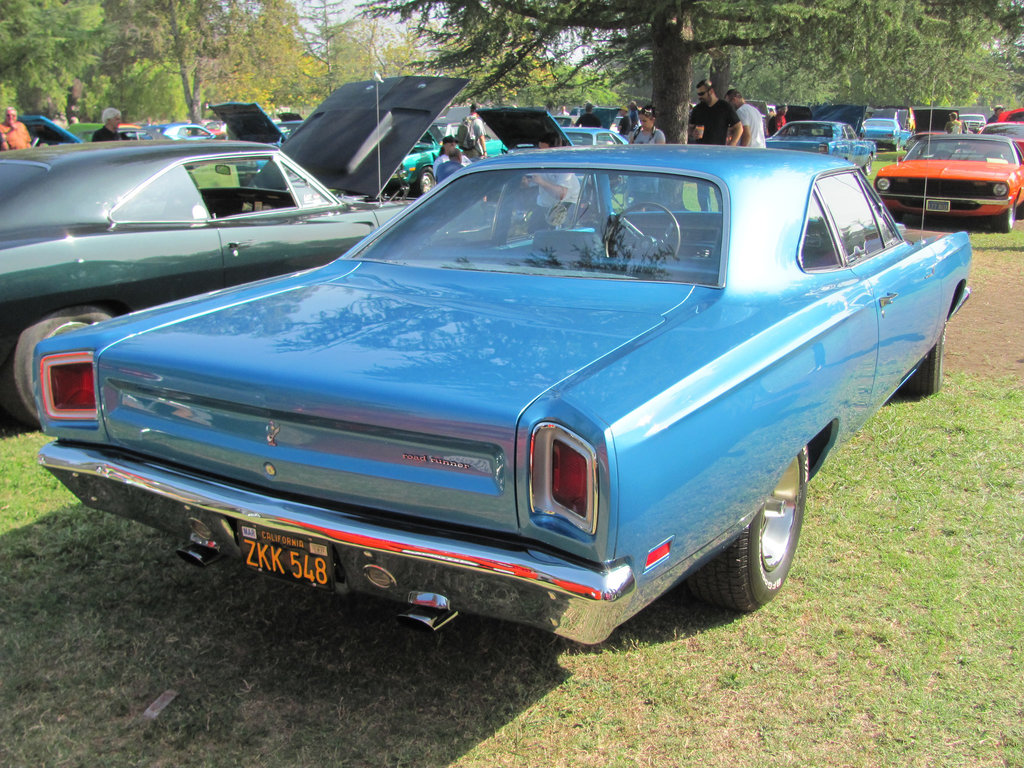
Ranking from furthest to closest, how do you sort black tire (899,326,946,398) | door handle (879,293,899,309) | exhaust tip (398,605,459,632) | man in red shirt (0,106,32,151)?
man in red shirt (0,106,32,151) → black tire (899,326,946,398) → door handle (879,293,899,309) → exhaust tip (398,605,459,632)

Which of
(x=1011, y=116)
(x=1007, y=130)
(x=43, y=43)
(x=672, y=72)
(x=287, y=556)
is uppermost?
(x=43, y=43)

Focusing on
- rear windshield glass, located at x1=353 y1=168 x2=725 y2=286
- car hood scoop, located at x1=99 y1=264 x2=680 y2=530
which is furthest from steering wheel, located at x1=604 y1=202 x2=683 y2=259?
car hood scoop, located at x1=99 y1=264 x2=680 y2=530

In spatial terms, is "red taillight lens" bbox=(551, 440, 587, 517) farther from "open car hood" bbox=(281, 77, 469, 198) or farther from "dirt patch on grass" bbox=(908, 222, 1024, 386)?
"open car hood" bbox=(281, 77, 469, 198)

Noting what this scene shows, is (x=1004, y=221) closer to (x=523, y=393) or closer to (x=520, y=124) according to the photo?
(x=520, y=124)

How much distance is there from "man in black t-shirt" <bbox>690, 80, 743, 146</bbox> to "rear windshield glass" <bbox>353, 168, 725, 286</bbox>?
7.04 metres

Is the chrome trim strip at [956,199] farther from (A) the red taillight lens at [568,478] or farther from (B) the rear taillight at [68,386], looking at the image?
(B) the rear taillight at [68,386]

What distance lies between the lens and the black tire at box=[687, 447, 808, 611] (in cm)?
282

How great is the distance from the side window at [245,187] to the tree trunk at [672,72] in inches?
289


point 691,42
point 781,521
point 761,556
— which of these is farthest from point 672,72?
point 761,556

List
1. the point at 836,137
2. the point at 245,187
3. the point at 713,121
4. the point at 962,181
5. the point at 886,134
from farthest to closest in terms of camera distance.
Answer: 1. the point at 886,134
2. the point at 836,137
3. the point at 962,181
4. the point at 713,121
5. the point at 245,187

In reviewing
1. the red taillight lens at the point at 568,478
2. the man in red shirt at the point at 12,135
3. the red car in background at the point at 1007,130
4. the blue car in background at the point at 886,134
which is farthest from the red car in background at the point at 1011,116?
the red taillight lens at the point at 568,478

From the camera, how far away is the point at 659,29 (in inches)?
479

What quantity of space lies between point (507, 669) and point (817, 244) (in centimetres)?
192

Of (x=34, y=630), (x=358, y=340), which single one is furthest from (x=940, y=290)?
(x=34, y=630)
